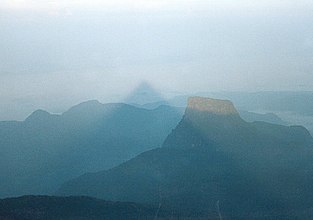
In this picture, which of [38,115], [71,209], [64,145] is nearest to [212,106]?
[71,209]

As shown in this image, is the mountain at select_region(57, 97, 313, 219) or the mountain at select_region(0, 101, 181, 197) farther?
the mountain at select_region(0, 101, 181, 197)

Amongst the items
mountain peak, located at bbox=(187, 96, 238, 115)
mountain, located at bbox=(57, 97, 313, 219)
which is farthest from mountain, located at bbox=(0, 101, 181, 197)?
mountain, located at bbox=(57, 97, 313, 219)

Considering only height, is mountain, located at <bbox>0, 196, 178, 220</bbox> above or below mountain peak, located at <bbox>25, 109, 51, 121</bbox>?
above

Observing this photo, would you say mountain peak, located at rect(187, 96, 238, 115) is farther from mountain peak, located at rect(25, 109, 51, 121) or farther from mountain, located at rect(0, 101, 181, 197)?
mountain peak, located at rect(25, 109, 51, 121)

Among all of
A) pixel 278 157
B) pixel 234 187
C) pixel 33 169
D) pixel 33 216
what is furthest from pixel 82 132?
pixel 33 216

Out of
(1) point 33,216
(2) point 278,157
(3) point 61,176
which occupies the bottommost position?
(3) point 61,176

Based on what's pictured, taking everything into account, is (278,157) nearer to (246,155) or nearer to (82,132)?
(246,155)

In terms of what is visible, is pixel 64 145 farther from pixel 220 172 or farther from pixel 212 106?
pixel 220 172
